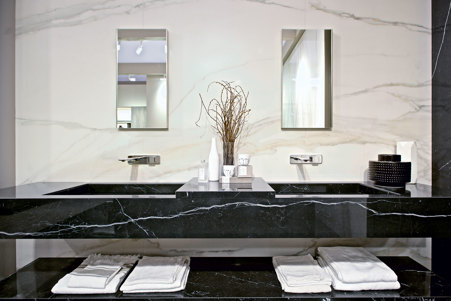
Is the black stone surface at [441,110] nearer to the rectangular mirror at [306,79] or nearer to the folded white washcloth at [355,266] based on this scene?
A: the folded white washcloth at [355,266]

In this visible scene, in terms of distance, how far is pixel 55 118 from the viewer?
64.6 inches

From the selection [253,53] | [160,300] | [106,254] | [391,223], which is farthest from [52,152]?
[391,223]

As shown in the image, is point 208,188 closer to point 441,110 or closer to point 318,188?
point 318,188

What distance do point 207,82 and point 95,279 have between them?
1.16 metres

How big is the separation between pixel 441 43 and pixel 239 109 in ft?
3.96

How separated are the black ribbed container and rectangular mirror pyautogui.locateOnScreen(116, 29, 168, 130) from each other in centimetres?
120

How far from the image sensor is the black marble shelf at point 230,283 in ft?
3.86

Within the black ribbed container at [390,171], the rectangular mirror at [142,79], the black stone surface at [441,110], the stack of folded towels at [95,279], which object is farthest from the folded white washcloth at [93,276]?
the black stone surface at [441,110]

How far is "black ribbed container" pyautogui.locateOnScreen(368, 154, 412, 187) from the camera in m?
1.41

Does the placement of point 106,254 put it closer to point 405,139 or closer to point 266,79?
point 266,79

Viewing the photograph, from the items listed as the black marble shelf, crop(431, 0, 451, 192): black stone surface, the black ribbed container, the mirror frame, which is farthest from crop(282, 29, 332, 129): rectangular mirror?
the black marble shelf

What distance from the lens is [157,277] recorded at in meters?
1.26

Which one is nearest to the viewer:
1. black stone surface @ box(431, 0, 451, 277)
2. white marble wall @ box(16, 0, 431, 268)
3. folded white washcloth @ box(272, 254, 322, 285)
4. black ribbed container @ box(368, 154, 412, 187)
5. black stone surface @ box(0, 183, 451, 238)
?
black stone surface @ box(0, 183, 451, 238)

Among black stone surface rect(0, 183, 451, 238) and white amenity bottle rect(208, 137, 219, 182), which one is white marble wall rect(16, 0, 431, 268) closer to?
white amenity bottle rect(208, 137, 219, 182)
